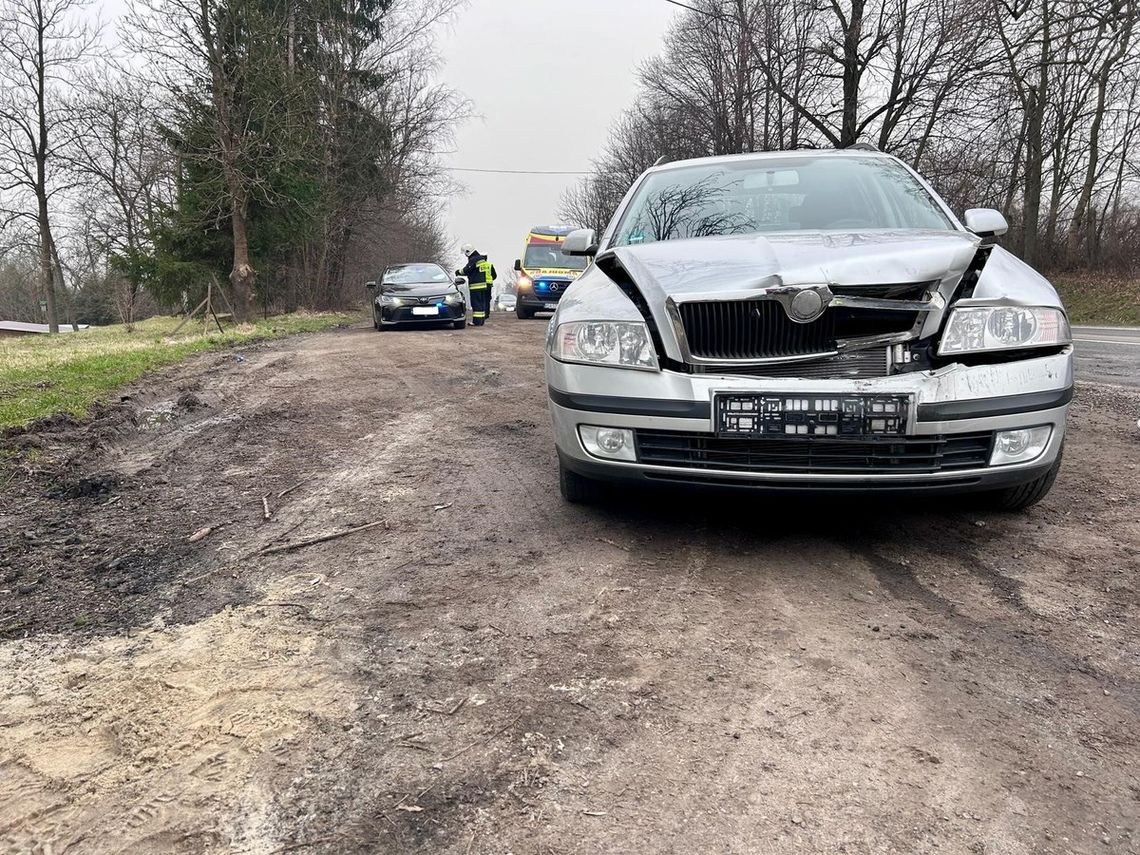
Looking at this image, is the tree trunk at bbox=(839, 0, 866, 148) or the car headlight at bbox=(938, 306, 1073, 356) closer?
the car headlight at bbox=(938, 306, 1073, 356)

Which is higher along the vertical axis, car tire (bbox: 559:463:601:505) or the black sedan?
the black sedan

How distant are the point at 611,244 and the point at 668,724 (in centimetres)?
297

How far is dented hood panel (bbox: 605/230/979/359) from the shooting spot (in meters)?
2.92

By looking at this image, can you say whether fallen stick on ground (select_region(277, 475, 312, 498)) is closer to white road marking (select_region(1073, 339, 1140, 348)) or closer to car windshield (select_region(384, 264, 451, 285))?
white road marking (select_region(1073, 339, 1140, 348))

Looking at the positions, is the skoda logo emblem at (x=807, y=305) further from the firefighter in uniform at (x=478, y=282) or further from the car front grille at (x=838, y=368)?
the firefighter in uniform at (x=478, y=282)

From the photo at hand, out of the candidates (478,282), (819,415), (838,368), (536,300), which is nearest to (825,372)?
(838,368)

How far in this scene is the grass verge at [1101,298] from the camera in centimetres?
1948

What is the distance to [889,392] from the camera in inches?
110

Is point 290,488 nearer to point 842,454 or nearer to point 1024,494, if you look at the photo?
point 842,454

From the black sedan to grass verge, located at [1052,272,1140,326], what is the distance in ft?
50.4

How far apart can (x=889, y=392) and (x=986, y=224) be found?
175cm

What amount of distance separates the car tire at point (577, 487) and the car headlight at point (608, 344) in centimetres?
57

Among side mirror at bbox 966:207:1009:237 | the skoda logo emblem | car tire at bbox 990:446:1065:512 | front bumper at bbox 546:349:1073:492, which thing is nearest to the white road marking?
side mirror at bbox 966:207:1009:237

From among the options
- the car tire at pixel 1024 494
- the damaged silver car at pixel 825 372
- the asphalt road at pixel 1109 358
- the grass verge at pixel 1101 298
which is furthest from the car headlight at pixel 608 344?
the grass verge at pixel 1101 298
